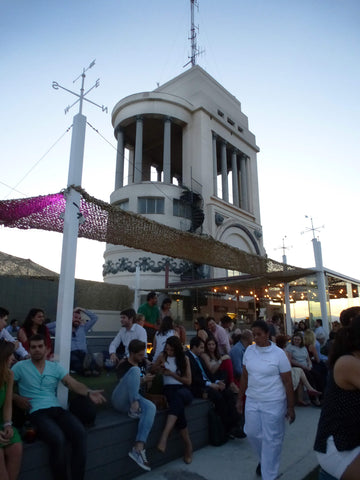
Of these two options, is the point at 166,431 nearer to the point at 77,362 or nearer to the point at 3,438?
the point at 3,438

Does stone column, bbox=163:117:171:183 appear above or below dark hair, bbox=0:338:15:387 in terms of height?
above

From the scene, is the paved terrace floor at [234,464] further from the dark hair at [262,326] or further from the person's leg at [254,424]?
the dark hair at [262,326]

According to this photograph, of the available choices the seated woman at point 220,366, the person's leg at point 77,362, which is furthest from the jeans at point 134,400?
the person's leg at point 77,362

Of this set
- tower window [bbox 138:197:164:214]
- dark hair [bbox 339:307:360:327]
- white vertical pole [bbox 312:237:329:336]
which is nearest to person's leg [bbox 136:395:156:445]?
dark hair [bbox 339:307:360:327]

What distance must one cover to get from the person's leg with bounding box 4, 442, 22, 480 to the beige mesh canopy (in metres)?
2.72

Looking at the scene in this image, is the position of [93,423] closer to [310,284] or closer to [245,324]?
[310,284]

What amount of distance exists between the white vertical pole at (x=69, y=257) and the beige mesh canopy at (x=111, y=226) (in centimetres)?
26

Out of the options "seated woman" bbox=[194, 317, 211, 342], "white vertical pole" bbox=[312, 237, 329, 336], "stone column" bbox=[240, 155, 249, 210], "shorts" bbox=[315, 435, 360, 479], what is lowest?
"shorts" bbox=[315, 435, 360, 479]

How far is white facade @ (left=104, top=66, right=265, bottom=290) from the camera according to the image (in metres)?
23.1

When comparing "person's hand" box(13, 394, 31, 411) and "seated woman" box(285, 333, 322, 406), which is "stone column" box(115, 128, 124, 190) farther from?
"person's hand" box(13, 394, 31, 411)

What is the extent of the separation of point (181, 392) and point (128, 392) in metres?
0.78

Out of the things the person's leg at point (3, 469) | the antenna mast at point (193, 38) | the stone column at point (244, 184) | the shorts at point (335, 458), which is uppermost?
the antenna mast at point (193, 38)

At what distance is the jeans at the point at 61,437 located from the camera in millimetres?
2949

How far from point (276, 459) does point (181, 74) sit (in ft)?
106
